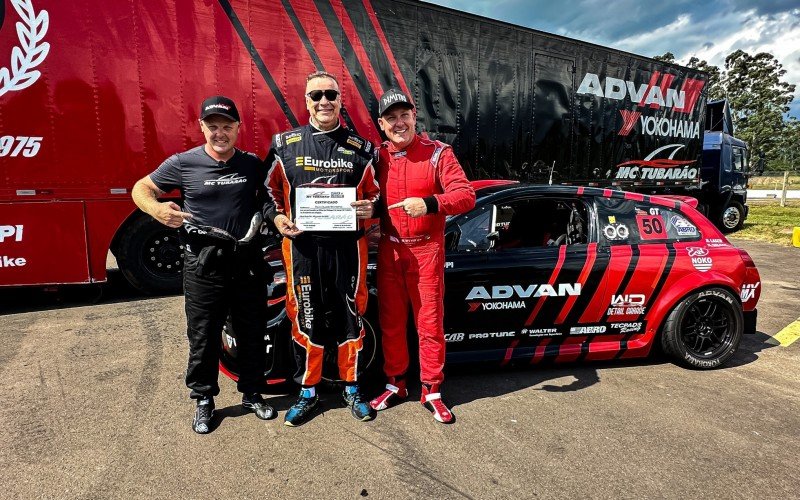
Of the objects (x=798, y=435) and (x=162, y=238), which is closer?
(x=798, y=435)

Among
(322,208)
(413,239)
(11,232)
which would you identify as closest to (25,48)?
(11,232)

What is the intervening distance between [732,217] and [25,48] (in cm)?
1552

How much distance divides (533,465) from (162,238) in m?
4.88

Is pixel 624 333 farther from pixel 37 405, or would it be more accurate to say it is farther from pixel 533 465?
pixel 37 405

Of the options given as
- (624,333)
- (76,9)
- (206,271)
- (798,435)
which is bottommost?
(798,435)

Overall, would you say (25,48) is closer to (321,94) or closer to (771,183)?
(321,94)

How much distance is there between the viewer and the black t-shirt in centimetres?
248

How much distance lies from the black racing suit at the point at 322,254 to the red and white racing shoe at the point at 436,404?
46 centimetres

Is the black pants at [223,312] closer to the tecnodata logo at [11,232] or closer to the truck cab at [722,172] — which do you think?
the tecnodata logo at [11,232]

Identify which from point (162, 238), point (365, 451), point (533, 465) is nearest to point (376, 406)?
point (365, 451)

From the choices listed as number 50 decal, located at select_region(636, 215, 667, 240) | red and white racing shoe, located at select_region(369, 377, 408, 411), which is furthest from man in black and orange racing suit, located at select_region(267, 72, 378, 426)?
number 50 decal, located at select_region(636, 215, 667, 240)

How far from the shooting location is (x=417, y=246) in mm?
2686

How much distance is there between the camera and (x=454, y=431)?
8.44 ft

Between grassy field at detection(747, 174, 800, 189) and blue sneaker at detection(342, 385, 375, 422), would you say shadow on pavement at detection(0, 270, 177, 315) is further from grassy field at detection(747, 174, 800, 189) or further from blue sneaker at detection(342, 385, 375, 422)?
grassy field at detection(747, 174, 800, 189)
